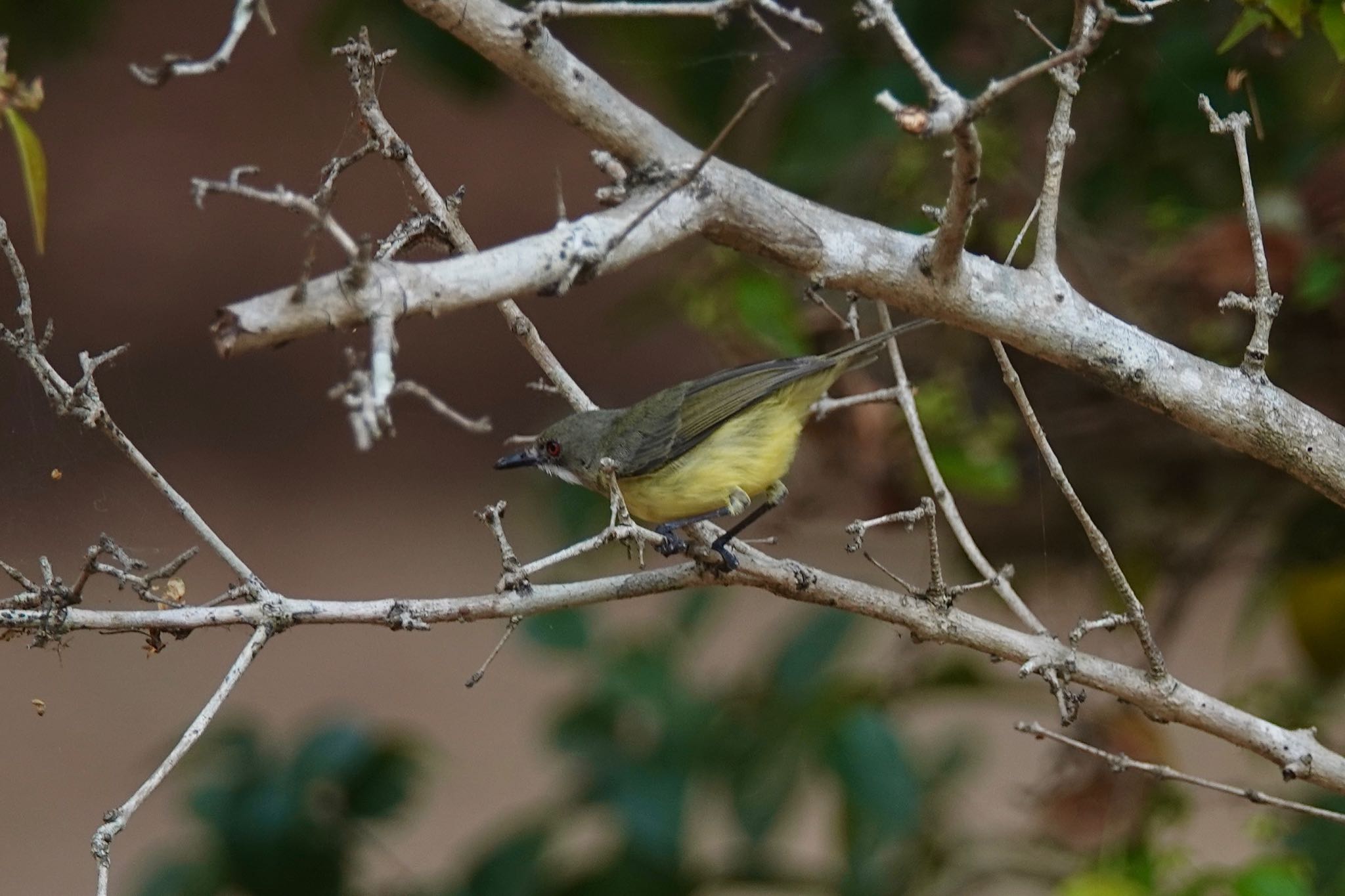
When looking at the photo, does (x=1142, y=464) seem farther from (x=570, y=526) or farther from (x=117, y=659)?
(x=117, y=659)

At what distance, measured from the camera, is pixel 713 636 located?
8492 mm

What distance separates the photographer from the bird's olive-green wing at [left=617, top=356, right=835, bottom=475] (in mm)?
3070

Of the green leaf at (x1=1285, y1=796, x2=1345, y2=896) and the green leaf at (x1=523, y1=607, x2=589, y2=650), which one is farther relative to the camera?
the green leaf at (x1=523, y1=607, x2=589, y2=650)

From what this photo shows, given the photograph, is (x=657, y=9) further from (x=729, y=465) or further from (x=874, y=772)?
(x=874, y=772)

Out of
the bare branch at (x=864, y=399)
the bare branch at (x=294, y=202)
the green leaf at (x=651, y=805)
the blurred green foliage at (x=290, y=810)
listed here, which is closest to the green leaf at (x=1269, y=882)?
the bare branch at (x=864, y=399)

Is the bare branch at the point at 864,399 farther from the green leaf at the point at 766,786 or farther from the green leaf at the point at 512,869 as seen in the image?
the green leaf at the point at 512,869

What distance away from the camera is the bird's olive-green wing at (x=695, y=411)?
3.07m

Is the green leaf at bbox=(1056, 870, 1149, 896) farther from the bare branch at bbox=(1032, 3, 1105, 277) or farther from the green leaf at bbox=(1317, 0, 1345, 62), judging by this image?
the green leaf at bbox=(1317, 0, 1345, 62)

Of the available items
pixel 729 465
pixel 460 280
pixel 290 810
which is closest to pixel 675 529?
pixel 729 465

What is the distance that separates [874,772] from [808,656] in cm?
43

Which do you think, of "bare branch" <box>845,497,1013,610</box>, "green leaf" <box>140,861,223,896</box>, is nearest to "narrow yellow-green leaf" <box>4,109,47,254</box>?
"bare branch" <box>845,497,1013,610</box>

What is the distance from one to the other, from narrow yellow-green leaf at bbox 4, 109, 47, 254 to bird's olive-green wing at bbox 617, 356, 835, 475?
5.52 feet

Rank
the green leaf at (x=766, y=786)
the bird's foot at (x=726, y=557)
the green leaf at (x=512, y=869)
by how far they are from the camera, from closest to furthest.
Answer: the bird's foot at (x=726, y=557) < the green leaf at (x=766, y=786) < the green leaf at (x=512, y=869)

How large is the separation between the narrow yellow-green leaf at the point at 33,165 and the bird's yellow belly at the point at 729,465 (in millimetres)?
1658
